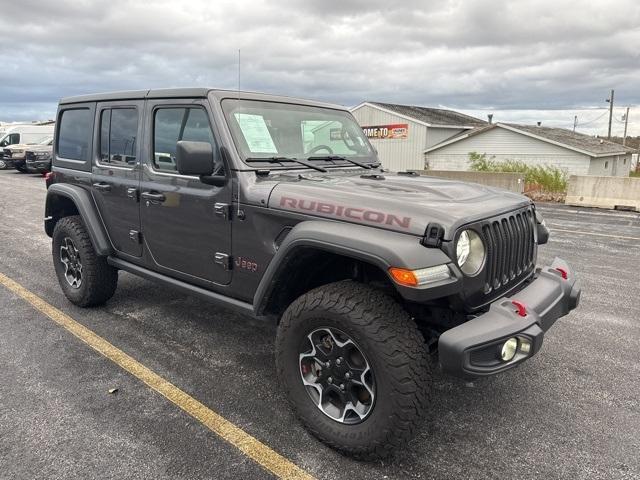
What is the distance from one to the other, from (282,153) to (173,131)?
86 cm

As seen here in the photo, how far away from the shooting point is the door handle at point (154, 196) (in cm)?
359

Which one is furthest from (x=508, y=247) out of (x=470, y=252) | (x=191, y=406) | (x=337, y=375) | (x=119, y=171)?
(x=119, y=171)

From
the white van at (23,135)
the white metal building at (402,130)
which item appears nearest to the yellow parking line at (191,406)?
the white van at (23,135)

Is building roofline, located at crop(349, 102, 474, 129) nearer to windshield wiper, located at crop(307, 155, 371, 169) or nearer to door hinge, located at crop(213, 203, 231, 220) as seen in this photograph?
windshield wiper, located at crop(307, 155, 371, 169)

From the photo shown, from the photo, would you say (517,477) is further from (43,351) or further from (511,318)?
(43,351)

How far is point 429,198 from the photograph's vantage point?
2.67 m

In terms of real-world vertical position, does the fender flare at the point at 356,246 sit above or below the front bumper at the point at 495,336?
above

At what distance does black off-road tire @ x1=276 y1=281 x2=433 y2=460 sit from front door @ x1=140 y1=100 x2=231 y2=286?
90 centimetres

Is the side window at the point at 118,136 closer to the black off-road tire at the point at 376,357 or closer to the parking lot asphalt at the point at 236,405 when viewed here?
the parking lot asphalt at the point at 236,405

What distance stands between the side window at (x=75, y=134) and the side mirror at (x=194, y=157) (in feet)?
6.64

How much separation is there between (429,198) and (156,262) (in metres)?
2.24

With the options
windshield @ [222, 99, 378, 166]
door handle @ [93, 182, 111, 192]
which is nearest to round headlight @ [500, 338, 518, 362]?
windshield @ [222, 99, 378, 166]

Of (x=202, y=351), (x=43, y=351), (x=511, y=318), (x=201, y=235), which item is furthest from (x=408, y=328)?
(x=43, y=351)

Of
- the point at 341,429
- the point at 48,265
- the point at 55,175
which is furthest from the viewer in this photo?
the point at 48,265
